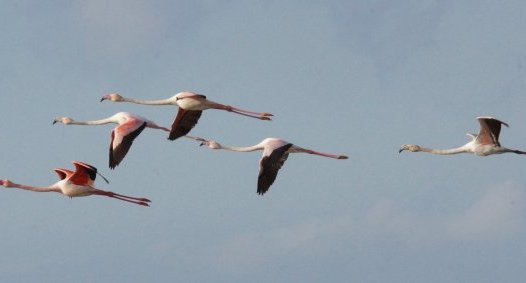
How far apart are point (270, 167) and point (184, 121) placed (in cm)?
531

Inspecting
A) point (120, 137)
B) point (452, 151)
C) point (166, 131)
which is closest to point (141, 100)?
point (166, 131)

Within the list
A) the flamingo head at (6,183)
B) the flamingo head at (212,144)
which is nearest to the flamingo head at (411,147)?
the flamingo head at (212,144)

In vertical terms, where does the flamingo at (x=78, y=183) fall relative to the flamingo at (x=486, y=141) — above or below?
below

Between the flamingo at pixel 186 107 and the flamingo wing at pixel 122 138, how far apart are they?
180 cm

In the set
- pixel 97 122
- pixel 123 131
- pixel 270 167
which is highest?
pixel 97 122

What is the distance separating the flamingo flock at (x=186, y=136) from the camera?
134 feet

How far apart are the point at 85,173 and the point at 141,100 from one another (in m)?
7.06

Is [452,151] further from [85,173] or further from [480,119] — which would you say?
[85,173]

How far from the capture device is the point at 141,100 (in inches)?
1854

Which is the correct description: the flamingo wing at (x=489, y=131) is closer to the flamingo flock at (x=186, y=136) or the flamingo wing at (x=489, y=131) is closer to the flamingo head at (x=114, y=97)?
the flamingo flock at (x=186, y=136)

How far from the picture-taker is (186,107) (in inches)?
1751

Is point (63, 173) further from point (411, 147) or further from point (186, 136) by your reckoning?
point (411, 147)

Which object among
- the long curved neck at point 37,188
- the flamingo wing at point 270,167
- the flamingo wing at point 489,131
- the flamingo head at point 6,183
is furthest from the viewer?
the flamingo wing at point 489,131

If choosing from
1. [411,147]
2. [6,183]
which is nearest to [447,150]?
[411,147]
